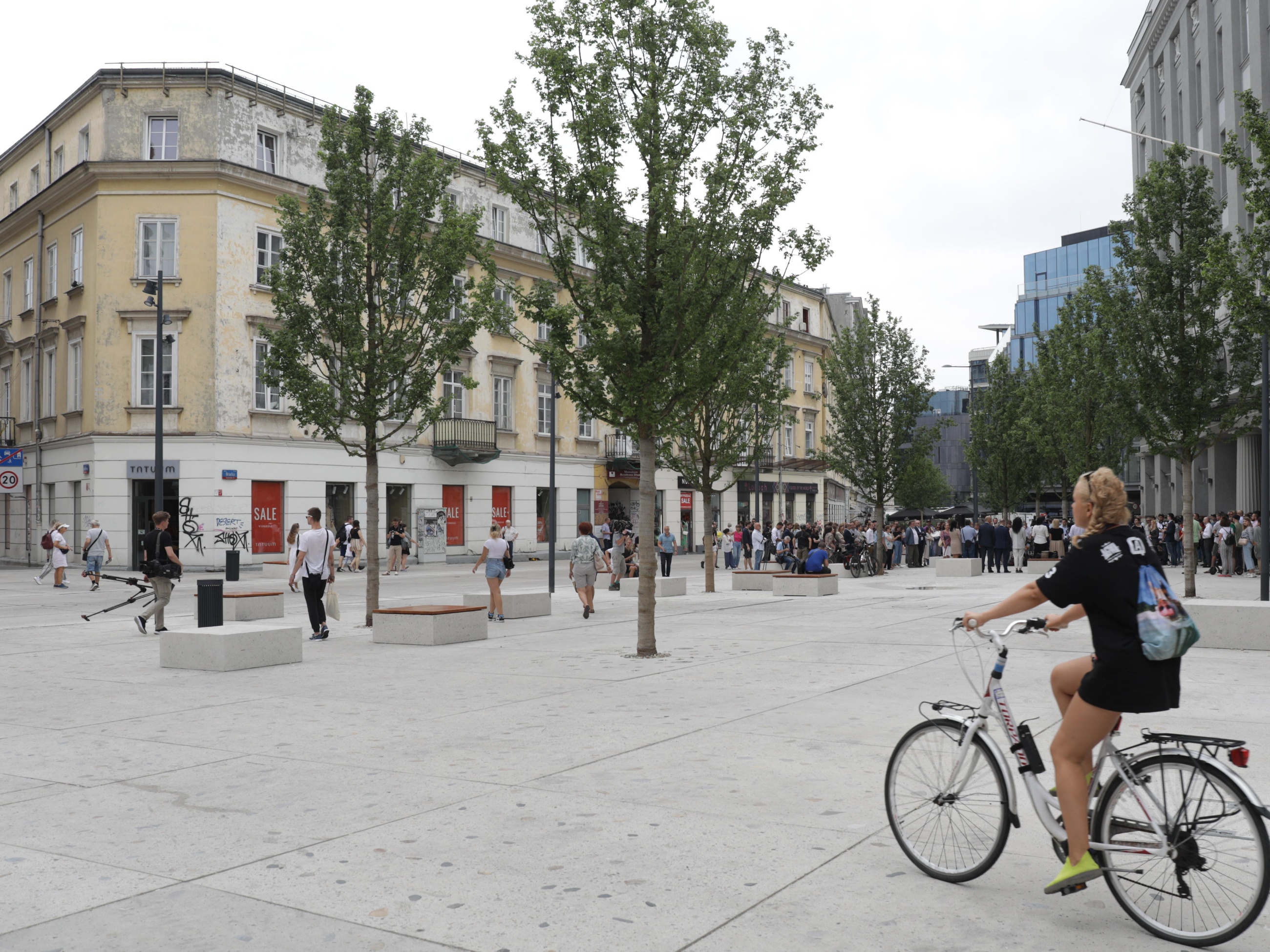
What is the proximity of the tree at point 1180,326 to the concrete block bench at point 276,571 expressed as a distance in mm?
20146

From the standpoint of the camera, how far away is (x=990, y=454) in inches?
2109

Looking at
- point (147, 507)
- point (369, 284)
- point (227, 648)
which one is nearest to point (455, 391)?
point (147, 507)

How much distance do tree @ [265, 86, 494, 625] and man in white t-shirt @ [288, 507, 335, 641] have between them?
90 cm

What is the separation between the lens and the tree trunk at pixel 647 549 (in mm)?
12617

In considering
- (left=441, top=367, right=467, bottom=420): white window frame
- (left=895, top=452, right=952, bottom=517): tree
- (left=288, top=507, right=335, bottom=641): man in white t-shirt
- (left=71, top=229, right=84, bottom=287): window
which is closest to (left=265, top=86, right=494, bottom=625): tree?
(left=288, top=507, right=335, bottom=641): man in white t-shirt

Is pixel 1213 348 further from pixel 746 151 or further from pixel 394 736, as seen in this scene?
pixel 394 736

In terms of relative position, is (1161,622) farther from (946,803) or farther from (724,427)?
(724,427)

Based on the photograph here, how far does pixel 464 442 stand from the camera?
132ft

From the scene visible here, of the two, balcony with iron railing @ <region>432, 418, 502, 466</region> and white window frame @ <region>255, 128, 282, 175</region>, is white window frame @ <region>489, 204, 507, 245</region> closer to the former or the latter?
balcony with iron railing @ <region>432, 418, 502, 466</region>

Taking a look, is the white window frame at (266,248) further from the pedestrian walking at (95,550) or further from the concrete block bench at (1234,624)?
the concrete block bench at (1234,624)

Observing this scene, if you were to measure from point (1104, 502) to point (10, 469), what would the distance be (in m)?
29.9

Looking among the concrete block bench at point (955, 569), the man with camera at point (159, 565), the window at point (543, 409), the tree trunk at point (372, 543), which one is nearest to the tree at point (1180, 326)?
the concrete block bench at point (955, 569)

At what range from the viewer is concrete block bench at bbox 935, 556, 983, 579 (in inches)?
1236

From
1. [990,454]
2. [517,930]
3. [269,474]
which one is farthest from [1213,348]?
[990,454]
